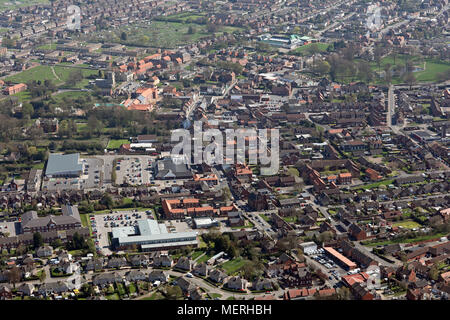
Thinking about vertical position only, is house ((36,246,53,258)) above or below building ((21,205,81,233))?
below

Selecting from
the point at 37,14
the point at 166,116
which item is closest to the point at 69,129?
the point at 166,116

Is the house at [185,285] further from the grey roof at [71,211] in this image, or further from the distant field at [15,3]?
the distant field at [15,3]

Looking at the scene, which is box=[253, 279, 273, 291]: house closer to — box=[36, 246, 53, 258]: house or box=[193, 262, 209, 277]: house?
box=[193, 262, 209, 277]: house

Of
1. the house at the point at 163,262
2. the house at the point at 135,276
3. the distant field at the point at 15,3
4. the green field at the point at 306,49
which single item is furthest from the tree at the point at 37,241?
the distant field at the point at 15,3

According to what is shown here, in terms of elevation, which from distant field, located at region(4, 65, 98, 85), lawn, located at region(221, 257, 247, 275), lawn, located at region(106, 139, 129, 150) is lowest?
lawn, located at region(221, 257, 247, 275)

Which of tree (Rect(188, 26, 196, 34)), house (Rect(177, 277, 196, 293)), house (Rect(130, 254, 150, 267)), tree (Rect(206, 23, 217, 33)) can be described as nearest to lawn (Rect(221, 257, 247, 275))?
house (Rect(177, 277, 196, 293))

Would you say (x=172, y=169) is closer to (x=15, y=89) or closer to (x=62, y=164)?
(x=62, y=164)
